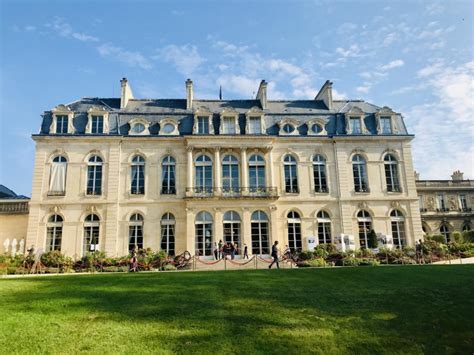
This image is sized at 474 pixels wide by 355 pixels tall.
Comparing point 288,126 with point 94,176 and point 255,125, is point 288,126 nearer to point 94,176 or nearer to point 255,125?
point 255,125

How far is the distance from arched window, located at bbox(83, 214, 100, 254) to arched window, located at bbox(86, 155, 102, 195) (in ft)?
5.86

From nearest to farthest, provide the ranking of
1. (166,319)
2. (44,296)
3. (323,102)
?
(166,319) < (44,296) < (323,102)

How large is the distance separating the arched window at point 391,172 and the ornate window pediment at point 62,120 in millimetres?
23325

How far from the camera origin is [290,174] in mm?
29234

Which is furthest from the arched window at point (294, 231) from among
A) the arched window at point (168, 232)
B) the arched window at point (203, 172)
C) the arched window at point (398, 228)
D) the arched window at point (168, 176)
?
the arched window at point (168, 176)

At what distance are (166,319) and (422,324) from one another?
5.25 metres

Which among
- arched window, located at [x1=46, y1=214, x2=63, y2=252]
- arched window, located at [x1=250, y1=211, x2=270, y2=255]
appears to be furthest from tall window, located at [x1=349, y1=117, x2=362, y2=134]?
arched window, located at [x1=46, y1=214, x2=63, y2=252]

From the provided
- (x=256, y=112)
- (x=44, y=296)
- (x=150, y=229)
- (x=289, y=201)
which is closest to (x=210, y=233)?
(x=150, y=229)

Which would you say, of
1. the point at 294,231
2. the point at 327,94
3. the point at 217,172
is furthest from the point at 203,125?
the point at 327,94

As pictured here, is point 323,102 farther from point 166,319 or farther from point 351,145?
point 166,319

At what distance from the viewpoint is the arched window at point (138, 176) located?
A: 2789 centimetres

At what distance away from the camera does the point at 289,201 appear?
93.9ft

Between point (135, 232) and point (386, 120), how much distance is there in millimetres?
20780

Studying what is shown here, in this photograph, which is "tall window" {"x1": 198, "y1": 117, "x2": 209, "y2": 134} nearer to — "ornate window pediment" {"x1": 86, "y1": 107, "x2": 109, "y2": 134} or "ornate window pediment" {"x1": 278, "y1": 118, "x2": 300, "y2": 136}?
"ornate window pediment" {"x1": 278, "y1": 118, "x2": 300, "y2": 136}
